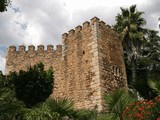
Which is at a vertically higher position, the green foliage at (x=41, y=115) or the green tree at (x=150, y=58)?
the green tree at (x=150, y=58)

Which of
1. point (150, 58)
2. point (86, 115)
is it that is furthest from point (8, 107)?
point (150, 58)

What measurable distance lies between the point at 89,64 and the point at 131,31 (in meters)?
8.04

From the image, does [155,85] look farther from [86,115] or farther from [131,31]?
[131,31]

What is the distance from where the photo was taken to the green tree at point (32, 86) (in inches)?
488

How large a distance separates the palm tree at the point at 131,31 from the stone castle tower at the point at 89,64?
4371 millimetres

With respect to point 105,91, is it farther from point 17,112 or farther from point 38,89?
point 17,112

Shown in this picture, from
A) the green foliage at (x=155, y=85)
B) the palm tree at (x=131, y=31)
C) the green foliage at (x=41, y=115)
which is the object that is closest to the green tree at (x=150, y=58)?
the palm tree at (x=131, y=31)

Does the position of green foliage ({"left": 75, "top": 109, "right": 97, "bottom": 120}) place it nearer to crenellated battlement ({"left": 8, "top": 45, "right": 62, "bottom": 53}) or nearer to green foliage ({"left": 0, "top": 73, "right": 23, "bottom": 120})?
green foliage ({"left": 0, "top": 73, "right": 23, "bottom": 120})

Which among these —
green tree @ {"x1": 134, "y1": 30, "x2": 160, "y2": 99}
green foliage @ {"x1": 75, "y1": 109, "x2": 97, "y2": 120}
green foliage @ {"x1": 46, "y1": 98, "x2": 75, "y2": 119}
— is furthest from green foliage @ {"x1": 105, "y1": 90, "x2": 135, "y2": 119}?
green tree @ {"x1": 134, "y1": 30, "x2": 160, "y2": 99}

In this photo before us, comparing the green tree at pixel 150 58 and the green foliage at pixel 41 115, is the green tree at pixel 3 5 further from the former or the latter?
the green tree at pixel 150 58

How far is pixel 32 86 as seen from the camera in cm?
1248

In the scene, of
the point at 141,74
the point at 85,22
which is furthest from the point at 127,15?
the point at 85,22

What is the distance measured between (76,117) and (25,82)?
3088 millimetres

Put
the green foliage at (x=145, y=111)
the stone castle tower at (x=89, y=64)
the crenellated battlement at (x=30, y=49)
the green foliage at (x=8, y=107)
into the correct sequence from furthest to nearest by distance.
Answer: the crenellated battlement at (x=30, y=49) → the stone castle tower at (x=89, y=64) → the green foliage at (x=8, y=107) → the green foliage at (x=145, y=111)
